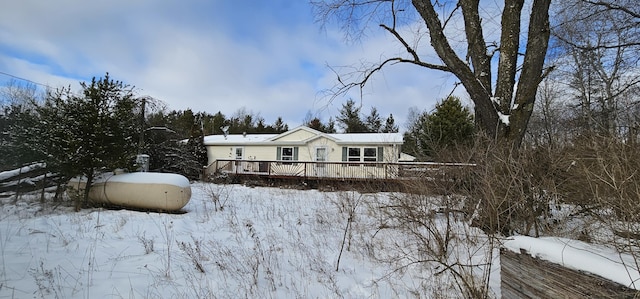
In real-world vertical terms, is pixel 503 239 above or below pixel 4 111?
below

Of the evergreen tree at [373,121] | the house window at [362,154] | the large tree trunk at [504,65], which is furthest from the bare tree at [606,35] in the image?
the evergreen tree at [373,121]

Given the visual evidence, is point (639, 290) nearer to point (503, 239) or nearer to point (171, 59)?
point (503, 239)

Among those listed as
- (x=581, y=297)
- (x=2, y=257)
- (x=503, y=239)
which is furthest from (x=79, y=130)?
(x=581, y=297)

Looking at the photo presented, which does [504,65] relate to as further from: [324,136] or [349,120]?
[349,120]

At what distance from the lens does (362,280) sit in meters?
3.29

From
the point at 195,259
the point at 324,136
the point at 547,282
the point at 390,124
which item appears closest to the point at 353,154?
the point at 324,136

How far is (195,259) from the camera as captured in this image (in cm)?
354

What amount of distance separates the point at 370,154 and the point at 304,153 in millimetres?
3922

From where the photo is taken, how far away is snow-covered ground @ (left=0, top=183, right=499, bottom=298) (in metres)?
2.87

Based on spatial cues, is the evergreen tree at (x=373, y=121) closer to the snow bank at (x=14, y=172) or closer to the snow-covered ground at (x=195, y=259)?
the snow-covered ground at (x=195, y=259)

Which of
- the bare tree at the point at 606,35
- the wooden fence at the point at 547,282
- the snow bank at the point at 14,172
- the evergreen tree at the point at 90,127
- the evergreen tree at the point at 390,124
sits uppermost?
the evergreen tree at the point at 390,124

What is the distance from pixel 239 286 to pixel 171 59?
765 cm

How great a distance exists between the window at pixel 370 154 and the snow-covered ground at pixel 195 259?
10.6 metres

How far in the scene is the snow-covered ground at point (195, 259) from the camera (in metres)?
2.87
